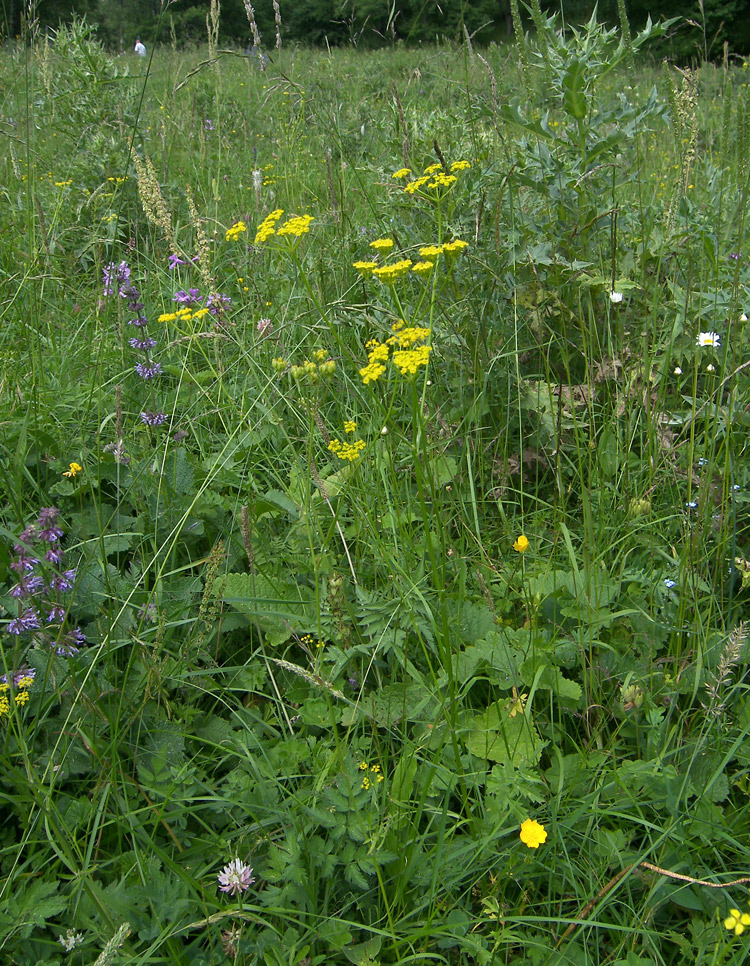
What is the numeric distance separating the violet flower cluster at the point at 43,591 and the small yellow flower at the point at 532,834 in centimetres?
78

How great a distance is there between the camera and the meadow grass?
106 centimetres

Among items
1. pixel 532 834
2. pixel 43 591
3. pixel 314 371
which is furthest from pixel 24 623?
pixel 532 834

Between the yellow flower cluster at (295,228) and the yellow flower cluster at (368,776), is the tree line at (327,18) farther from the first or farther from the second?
the yellow flower cluster at (368,776)

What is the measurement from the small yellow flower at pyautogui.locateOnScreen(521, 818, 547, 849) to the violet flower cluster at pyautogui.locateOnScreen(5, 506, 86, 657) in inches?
30.7

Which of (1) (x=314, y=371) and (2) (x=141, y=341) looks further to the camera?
(2) (x=141, y=341)

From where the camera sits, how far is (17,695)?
1223mm

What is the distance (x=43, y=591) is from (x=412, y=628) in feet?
2.31

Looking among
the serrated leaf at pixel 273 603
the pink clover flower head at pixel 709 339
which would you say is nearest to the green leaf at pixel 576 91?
the pink clover flower head at pixel 709 339

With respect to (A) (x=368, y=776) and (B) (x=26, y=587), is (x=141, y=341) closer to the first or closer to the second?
(B) (x=26, y=587)

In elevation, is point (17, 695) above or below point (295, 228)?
below

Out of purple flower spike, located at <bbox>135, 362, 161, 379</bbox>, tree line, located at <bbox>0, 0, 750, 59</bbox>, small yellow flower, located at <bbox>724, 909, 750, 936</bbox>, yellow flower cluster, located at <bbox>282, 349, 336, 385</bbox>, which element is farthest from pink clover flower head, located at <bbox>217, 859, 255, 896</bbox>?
tree line, located at <bbox>0, 0, 750, 59</bbox>

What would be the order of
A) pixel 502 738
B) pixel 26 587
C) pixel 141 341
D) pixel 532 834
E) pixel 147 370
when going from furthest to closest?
pixel 141 341 → pixel 147 370 → pixel 502 738 → pixel 26 587 → pixel 532 834

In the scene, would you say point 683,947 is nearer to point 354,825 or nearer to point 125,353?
point 354,825

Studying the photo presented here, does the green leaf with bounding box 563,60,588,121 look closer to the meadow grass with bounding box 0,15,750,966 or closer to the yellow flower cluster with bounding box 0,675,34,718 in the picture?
the meadow grass with bounding box 0,15,750,966
